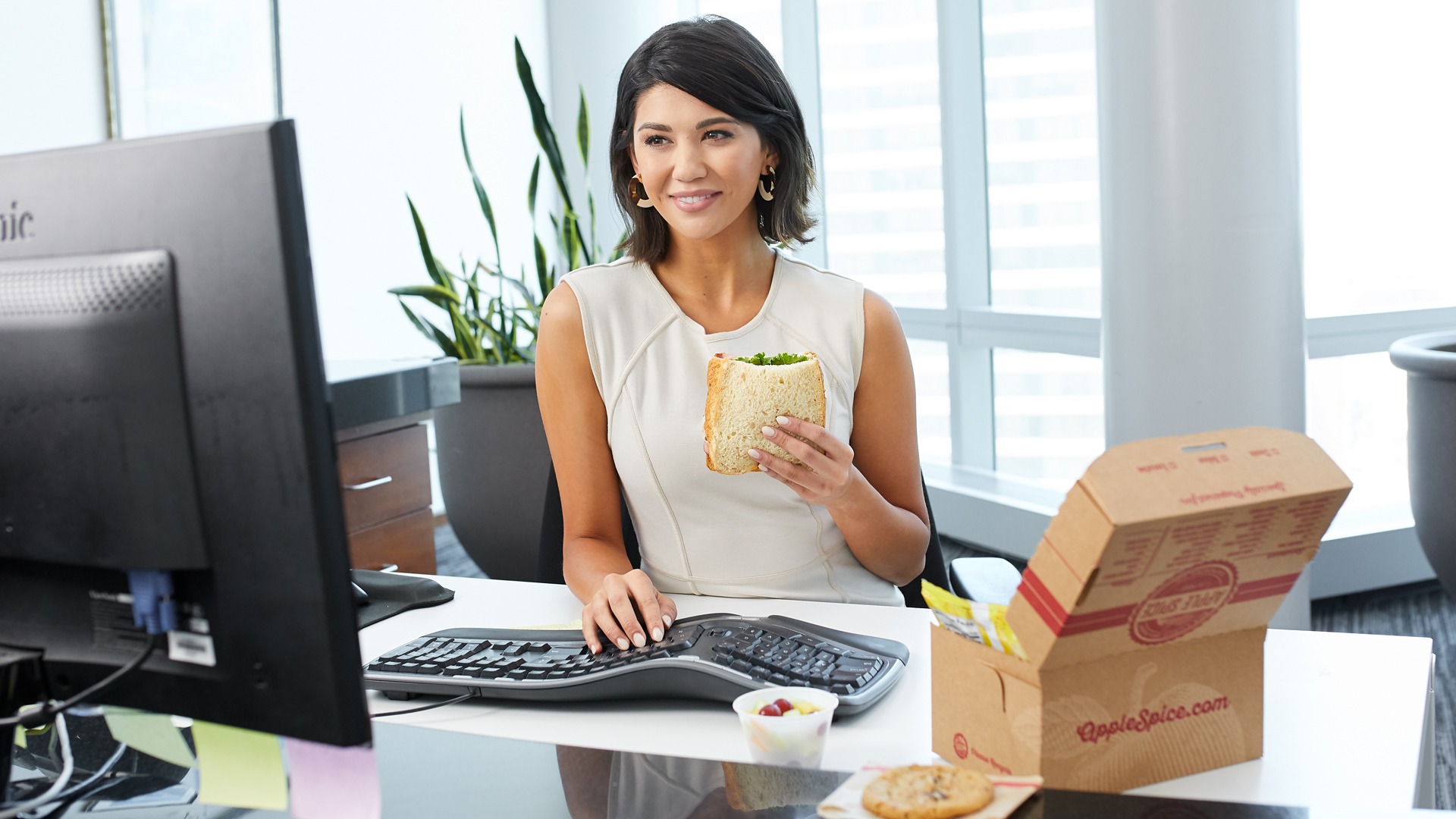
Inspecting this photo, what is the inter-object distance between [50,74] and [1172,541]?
3.76m

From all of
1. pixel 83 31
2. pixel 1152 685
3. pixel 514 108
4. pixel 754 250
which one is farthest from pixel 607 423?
pixel 514 108

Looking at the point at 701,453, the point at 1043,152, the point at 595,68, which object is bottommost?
the point at 701,453

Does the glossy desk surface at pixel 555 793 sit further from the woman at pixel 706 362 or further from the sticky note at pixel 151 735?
the woman at pixel 706 362

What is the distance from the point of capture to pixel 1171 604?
2.88 ft

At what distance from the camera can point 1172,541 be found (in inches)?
32.5

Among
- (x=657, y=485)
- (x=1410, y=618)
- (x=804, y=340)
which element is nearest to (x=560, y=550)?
A: (x=657, y=485)

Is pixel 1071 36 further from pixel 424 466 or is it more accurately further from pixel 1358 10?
pixel 424 466

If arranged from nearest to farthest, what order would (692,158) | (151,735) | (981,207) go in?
(151,735)
(692,158)
(981,207)

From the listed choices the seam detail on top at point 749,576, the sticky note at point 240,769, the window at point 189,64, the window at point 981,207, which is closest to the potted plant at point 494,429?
the window at point 189,64

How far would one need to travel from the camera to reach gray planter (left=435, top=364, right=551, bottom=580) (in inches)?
120

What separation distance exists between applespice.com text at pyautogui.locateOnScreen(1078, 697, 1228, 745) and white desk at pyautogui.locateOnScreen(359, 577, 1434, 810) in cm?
5

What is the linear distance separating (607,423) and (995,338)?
3.02m

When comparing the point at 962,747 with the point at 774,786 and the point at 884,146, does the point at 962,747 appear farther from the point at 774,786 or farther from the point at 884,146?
the point at 884,146

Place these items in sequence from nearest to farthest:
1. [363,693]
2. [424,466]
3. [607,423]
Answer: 1. [363,693]
2. [607,423]
3. [424,466]
